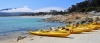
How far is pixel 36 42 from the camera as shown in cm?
1636

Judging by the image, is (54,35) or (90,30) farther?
(90,30)

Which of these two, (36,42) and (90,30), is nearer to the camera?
(36,42)

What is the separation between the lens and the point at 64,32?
59.0 ft

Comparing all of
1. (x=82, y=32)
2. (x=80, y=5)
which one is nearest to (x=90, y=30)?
(x=82, y=32)

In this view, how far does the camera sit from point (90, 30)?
2269cm

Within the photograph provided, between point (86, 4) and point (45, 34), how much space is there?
80.9 m

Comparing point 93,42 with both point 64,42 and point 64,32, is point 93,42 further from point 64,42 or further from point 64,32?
point 64,32

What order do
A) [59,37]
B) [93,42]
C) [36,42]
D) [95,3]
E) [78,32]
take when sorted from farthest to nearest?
[95,3], [78,32], [59,37], [36,42], [93,42]

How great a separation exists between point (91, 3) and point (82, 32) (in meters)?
75.6

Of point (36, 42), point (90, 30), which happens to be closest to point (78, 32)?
point (90, 30)

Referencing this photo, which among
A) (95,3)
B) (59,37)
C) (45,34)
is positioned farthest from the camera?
(95,3)

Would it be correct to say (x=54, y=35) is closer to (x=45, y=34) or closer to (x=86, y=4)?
(x=45, y=34)

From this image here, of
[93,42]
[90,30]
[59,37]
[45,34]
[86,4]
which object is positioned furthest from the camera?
[86,4]

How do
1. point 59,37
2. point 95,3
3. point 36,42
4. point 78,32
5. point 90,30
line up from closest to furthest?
point 36,42
point 59,37
point 78,32
point 90,30
point 95,3
